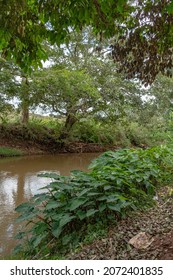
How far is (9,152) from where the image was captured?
1077 centimetres

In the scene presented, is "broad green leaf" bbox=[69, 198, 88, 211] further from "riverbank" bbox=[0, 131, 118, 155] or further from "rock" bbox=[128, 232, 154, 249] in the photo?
"riverbank" bbox=[0, 131, 118, 155]

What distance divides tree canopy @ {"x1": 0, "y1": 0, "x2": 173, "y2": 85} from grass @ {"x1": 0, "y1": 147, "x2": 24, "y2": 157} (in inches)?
315

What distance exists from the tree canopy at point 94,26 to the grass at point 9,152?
8.01m

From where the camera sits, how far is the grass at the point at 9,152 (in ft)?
34.7

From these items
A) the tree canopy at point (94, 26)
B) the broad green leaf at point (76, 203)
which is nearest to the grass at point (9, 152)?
the tree canopy at point (94, 26)

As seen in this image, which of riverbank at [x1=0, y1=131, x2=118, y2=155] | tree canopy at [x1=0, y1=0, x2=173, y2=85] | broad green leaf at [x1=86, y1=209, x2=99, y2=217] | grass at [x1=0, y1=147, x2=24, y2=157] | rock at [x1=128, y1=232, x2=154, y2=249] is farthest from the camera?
riverbank at [x1=0, y1=131, x2=118, y2=155]

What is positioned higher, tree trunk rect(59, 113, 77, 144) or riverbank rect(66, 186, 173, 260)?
tree trunk rect(59, 113, 77, 144)

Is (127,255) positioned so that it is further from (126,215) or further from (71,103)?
(71,103)

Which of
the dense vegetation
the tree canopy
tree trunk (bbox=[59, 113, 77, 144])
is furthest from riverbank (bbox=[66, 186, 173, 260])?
tree trunk (bbox=[59, 113, 77, 144])

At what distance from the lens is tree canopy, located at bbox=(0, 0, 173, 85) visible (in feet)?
7.32

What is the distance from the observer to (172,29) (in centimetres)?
300

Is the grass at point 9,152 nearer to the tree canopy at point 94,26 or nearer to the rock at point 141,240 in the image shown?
the tree canopy at point 94,26

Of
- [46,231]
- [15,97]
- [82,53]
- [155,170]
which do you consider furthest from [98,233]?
[82,53]

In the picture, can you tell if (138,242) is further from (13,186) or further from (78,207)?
(13,186)
